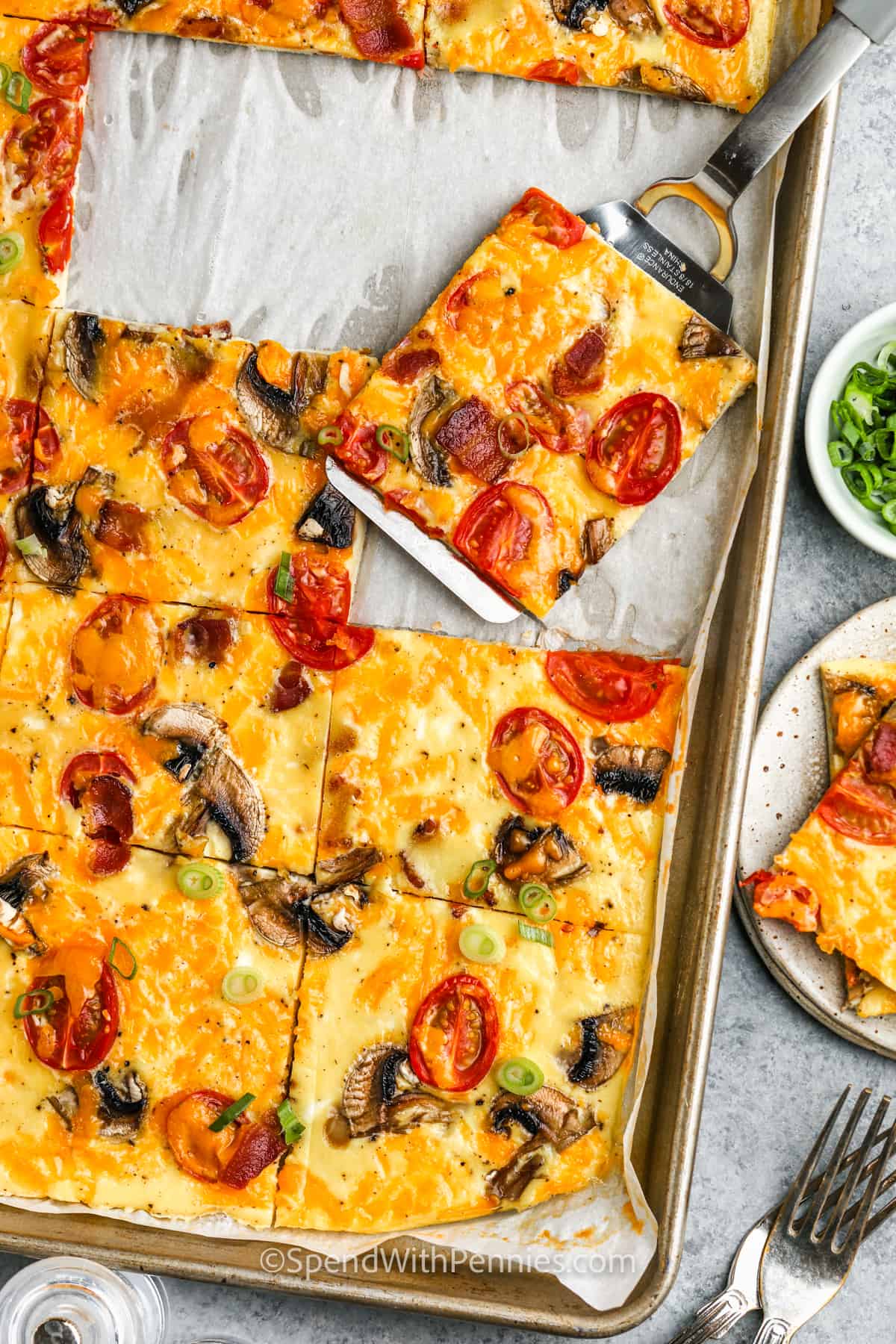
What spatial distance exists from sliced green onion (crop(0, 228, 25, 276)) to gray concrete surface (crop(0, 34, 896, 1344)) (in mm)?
2887

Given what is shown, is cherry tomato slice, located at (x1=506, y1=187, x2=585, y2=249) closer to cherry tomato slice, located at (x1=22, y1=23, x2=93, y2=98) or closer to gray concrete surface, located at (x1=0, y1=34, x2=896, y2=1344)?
gray concrete surface, located at (x1=0, y1=34, x2=896, y2=1344)

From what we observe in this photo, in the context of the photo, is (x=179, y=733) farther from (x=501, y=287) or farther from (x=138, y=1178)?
(x=501, y=287)

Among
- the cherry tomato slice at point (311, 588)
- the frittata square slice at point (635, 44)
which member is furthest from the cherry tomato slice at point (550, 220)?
the cherry tomato slice at point (311, 588)

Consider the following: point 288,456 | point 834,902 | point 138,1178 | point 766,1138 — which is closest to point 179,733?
point 288,456

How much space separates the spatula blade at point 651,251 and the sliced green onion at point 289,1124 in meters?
3.00

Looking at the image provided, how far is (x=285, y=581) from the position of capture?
405 cm

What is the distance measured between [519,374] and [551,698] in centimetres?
110

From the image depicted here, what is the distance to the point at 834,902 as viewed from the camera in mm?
3977

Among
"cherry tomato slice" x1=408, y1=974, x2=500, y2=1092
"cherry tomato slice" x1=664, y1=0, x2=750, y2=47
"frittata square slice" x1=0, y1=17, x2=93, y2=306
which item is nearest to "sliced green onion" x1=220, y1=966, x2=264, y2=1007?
→ "cherry tomato slice" x1=408, y1=974, x2=500, y2=1092

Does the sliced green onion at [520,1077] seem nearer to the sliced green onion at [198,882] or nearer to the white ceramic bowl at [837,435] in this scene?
the sliced green onion at [198,882]

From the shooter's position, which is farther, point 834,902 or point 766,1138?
point 766,1138

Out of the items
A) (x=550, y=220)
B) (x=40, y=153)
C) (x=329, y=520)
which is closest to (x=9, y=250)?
(x=40, y=153)

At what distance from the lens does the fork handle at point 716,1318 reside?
4.11 meters

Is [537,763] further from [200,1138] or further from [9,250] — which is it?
[9,250]
